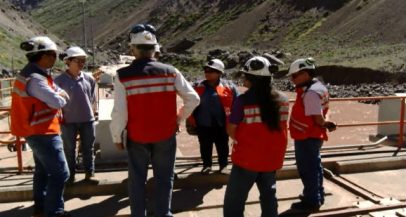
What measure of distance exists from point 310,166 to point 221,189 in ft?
4.57

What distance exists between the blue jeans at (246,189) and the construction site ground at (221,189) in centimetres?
105

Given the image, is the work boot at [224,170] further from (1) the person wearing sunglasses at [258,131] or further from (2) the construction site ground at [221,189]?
(1) the person wearing sunglasses at [258,131]

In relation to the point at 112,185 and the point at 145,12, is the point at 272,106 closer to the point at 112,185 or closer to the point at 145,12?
the point at 112,185

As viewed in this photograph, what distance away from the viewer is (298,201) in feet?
19.4

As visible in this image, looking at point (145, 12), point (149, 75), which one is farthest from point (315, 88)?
point (145, 12)

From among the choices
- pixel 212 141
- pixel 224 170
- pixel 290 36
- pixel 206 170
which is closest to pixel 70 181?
pixel 206 170

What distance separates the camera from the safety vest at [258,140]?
169 inches

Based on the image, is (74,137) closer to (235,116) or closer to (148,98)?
(148,98)

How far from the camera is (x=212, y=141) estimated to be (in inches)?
256

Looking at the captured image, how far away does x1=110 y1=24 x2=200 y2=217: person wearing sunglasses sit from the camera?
420 cm

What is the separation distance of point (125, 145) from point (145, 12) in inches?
4674

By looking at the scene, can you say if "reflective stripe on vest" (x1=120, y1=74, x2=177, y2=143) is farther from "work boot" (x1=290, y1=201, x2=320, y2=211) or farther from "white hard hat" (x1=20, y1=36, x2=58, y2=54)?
"work boot" (x1=290, y1=201, x2=320, y2=211)

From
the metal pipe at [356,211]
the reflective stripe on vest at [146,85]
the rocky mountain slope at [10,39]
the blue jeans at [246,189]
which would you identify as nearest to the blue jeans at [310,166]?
the metal pipe at [356,211]

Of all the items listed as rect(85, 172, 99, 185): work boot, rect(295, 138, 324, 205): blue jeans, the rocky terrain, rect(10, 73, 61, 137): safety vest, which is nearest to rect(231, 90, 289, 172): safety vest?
rect(295, 138, 324, 205): blue jeans
